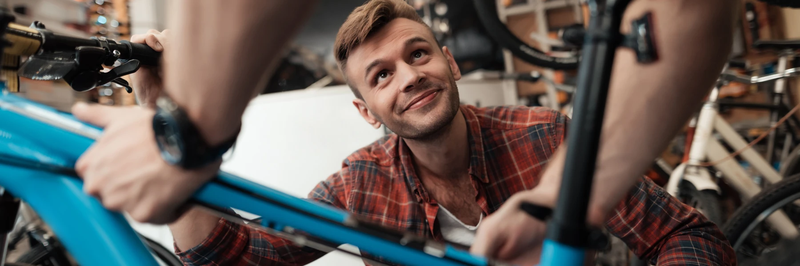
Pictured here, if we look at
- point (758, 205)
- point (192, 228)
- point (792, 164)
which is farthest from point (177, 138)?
point (792, 164)

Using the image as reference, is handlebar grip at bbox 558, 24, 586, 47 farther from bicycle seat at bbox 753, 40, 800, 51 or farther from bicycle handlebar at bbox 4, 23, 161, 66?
bicycle seat at bbox 753, 40, 800, 51

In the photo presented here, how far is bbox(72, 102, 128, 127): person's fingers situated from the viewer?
0.45 m

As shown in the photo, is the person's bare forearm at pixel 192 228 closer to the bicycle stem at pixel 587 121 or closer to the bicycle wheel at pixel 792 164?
the bicycle stem at pixel 587 121

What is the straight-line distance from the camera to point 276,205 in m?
0.49

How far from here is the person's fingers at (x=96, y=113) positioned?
45 cm

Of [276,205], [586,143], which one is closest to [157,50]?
[276,205]

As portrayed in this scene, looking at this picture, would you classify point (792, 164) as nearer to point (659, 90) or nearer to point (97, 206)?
point (659, 90)

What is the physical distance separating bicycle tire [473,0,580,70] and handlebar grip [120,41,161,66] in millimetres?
1448

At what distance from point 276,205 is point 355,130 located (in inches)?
48.0

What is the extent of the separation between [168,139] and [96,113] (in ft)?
0.42

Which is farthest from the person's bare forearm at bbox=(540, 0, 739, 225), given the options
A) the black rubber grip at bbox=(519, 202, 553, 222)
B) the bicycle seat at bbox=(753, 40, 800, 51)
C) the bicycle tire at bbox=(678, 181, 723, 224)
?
the bicycle seat at bbox=(753, 40, 800, 51)

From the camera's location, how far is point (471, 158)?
102cm

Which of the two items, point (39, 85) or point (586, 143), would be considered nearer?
point (586, 143)

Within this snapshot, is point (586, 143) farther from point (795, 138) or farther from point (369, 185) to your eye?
point (795, 138)
